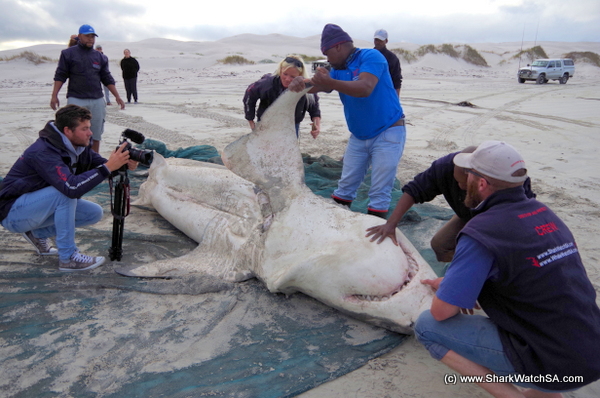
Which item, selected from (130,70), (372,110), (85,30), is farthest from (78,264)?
(130,70)

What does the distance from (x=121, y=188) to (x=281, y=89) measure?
2.10 meters

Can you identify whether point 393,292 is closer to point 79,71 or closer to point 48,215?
point 48,215

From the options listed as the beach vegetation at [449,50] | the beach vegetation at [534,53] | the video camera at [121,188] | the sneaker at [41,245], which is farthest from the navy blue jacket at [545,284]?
the beach vegetation at [534,53]

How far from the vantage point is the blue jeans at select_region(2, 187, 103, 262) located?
3.24 meters

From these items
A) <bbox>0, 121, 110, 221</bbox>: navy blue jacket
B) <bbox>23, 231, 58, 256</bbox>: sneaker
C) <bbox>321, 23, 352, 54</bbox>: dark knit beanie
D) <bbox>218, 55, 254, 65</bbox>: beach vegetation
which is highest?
<bbox>218, 55, 254, 65</bbox>: beach vegetation

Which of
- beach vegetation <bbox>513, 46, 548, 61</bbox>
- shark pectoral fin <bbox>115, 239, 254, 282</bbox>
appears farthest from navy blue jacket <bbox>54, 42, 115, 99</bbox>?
beach vegetation <bbox>513, 46, 548, 61</bbox>

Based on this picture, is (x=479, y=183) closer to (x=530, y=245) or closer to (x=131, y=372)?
(x=530, y=245)

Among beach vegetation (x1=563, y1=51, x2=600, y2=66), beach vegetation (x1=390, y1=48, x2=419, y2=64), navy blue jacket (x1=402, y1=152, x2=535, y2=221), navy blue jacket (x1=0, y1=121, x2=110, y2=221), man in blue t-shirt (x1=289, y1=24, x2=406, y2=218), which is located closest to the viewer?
navy blue jacket (x1=402, y1=152, x2=535, y2=221)

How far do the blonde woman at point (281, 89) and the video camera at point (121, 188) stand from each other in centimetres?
159

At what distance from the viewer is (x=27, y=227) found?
3334 mm

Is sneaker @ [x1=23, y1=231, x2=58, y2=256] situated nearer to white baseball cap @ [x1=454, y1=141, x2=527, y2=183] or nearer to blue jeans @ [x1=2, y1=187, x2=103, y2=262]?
blue jeans @ [x1=2, y1=187, x2=103, y2=262]

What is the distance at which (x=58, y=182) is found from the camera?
10.3ft

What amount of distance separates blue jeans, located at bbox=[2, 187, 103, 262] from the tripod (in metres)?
0.31

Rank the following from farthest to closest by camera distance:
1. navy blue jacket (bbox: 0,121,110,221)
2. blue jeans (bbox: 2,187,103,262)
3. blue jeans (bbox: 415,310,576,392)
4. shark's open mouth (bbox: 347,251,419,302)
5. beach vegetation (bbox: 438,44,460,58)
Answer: beach vegetation (bbox: 438,44,460,58)
blue jeans (bbox: 2,187,103,262)
navy blue jacket (bbox: 0,121,110,221)
shark's open mouth (bbox: 347,251,419,302)
blue jeans (bbox: 415,310,576,392)
